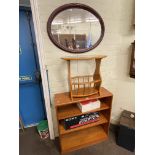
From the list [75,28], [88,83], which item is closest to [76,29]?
[75,28]

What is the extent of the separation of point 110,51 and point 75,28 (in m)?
0.60

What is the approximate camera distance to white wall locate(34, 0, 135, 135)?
1.44m

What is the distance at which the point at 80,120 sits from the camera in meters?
1.60

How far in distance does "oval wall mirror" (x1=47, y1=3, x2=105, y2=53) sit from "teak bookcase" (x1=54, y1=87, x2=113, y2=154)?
0.63 m

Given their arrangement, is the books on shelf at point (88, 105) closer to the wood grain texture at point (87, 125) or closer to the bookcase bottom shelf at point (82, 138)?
the wood grain texture at point (87, 125)

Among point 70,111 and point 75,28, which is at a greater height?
point 75,28

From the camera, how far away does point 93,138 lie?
178 centimetres

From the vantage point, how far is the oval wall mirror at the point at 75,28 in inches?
54.6

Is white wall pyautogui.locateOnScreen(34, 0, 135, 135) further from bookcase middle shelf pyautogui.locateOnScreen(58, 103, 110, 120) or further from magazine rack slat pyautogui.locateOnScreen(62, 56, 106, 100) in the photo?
bookcase middle shelf pyautogui.locateOnScreen(58, 103, 110, 120)

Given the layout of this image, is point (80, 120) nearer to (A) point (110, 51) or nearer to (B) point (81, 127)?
(B) point (81, 127)

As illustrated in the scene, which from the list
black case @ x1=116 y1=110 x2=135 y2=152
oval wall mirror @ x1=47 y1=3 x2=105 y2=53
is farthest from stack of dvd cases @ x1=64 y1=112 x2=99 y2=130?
oval wall mirror @ x1=47 y1=3 x2=105 y2=53
